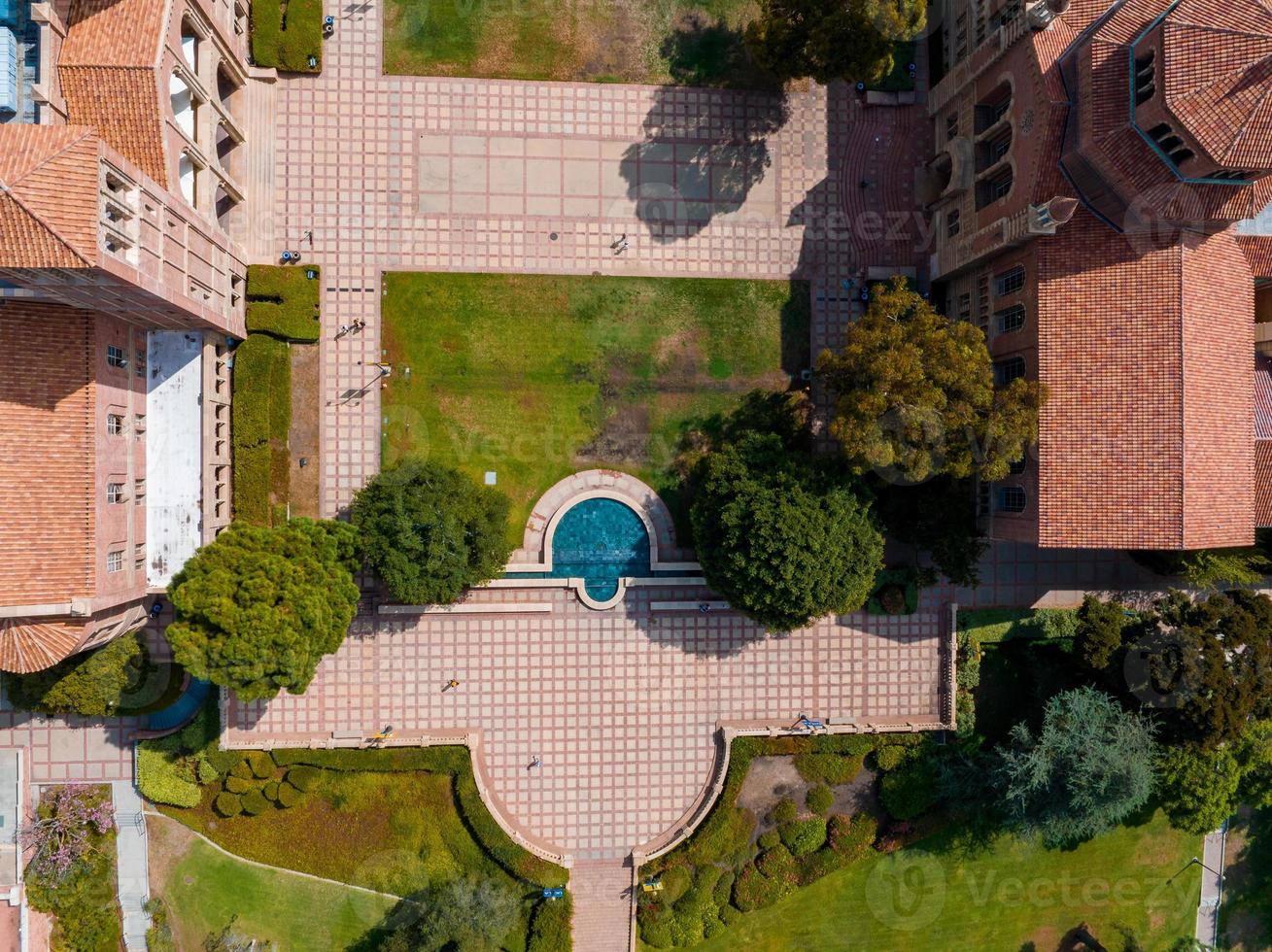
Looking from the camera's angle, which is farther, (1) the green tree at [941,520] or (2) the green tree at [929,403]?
(1) the green tree at [941,520]

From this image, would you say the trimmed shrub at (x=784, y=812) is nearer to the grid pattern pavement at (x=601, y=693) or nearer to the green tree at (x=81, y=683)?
the grid pattern pavement at (x=601, y=693)

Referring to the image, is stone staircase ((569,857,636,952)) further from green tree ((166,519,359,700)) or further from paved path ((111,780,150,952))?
paved path ((111,780,150,952))

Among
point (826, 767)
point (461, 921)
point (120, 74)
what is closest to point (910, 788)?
point (826, 767)

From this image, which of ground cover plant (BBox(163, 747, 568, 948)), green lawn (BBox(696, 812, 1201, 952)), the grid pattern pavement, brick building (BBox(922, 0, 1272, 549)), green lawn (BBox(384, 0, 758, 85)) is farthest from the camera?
green lawn (BBox(696, 812, 1201, 952))

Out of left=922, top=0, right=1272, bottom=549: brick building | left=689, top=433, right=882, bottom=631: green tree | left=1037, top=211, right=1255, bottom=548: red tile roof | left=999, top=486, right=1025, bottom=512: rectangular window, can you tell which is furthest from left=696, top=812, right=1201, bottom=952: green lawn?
left=1037, top=211, right=1255, bottom=548: red tile roof

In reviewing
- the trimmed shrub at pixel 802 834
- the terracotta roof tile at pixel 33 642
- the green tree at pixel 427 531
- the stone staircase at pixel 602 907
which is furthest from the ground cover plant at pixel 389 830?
the trimmed shrub at pixel 802 834
